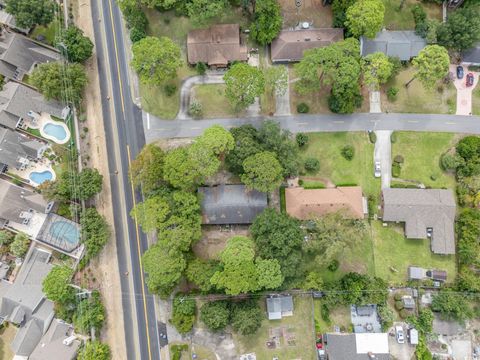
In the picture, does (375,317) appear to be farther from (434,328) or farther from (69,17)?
(69,17)

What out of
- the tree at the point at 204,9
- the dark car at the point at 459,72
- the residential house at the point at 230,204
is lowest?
the residential house at the point at 230,204

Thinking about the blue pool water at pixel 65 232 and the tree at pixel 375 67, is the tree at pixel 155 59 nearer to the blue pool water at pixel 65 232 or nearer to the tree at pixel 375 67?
the blue pool water at pixel 65 232

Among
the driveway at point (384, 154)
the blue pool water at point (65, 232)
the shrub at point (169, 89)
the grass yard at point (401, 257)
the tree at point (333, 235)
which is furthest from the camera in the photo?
the shrub at point (169, 89)

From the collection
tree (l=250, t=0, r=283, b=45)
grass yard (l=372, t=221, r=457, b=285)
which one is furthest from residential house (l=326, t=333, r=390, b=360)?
tree (l=250, t=0, r=283, b=45)

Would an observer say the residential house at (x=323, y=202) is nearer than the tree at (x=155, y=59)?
No

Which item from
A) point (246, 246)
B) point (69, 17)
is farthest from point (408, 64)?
point (69, 17)

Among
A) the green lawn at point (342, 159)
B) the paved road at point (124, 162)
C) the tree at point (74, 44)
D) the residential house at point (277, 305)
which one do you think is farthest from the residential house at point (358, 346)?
the tree at point (74, 44)

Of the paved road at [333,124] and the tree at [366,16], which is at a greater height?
the tree at [366,16]
